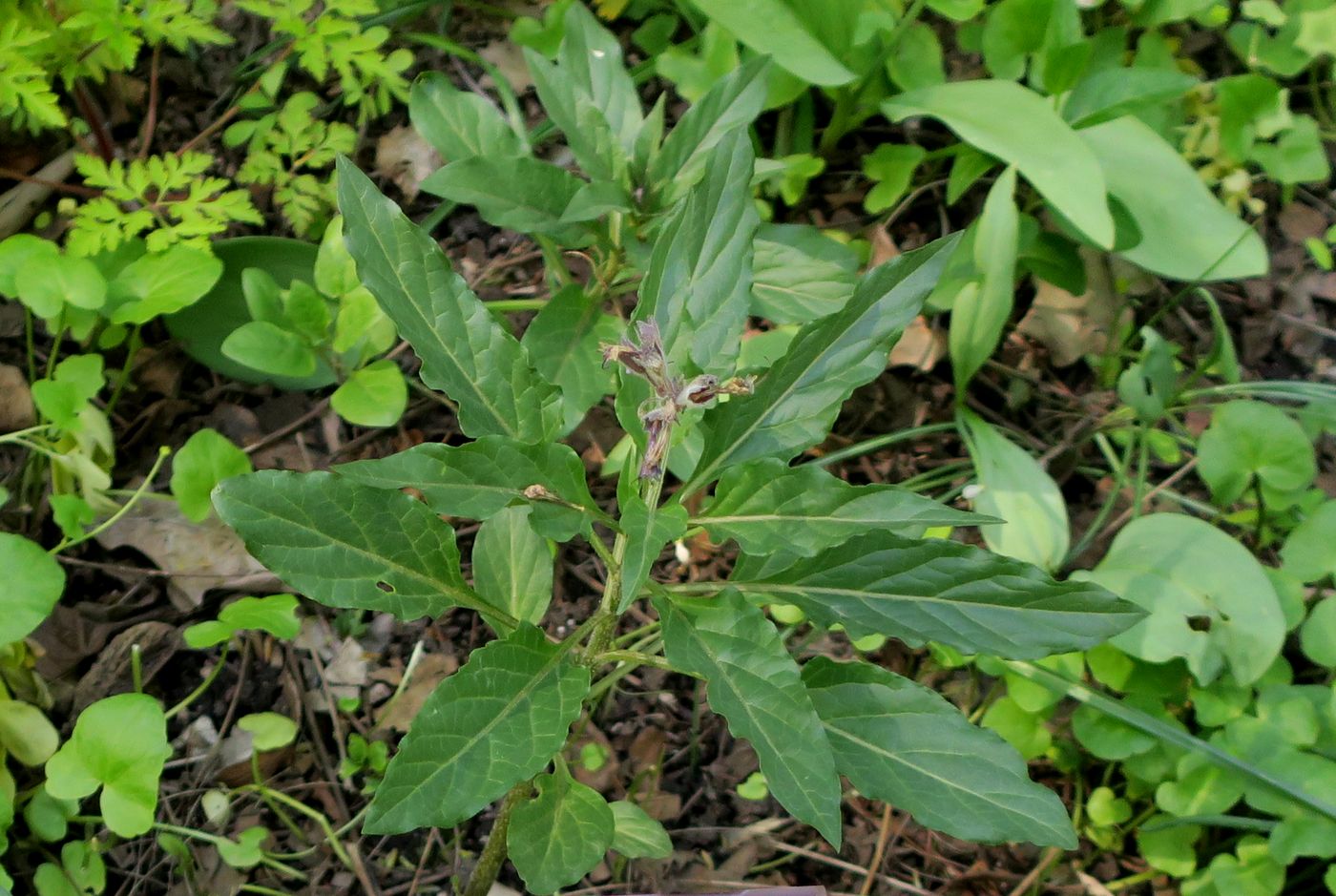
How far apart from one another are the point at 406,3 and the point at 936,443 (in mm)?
1479

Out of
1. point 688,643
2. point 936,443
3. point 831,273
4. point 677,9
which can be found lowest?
point 936,443

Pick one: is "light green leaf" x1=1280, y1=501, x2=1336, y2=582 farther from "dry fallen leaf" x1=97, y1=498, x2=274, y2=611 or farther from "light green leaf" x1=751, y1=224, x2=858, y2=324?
"dry fallen leaf" x1=97, y1=498, x2=274, y2=611

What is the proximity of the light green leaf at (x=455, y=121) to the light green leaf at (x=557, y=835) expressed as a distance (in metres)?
0.99

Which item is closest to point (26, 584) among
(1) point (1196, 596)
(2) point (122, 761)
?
(2) point (122, 761)

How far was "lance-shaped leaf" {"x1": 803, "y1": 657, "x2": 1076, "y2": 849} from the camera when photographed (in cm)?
103

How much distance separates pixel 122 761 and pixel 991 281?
1591 millimetres

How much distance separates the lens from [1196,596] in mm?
1602

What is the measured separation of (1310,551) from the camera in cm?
167

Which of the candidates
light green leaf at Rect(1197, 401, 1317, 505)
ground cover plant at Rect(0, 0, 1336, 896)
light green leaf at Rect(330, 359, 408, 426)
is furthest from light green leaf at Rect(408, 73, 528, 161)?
light green leaf at Rect(1197, 401, 1317, 505)

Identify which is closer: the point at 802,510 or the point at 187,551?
the point at 802,510

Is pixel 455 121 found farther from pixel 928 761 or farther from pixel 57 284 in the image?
pixel 928 761

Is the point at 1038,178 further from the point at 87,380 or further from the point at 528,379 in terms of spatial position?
the point at 87,380

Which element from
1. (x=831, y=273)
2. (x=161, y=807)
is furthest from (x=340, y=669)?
(x=831, y=273)

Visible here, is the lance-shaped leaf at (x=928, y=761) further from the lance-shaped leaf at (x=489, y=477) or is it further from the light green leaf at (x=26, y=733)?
the light green leaf at (x=26, y=733)
